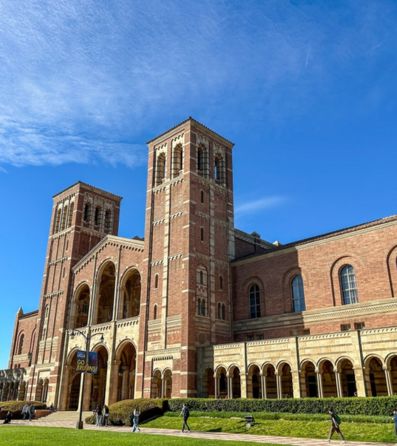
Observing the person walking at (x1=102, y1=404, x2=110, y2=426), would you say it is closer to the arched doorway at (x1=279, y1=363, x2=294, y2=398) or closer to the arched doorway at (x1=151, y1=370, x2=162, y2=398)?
the arched doorway at (x1=151, y1=370, x2=162, y2=398)

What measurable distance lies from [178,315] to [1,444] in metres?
23.4

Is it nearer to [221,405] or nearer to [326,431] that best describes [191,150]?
[221,405]

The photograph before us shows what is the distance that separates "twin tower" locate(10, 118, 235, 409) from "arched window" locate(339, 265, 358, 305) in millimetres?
11574

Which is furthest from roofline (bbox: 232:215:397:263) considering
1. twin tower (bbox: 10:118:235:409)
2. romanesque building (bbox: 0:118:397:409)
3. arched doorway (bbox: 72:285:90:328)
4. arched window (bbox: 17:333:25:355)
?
arched window (bbox: 17:333:25:355)

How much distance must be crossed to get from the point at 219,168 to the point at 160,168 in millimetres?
6525

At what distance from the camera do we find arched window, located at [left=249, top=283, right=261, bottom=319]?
43531mm

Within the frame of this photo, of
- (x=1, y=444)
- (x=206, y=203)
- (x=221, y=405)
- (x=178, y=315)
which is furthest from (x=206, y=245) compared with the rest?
(x=1, y=444)

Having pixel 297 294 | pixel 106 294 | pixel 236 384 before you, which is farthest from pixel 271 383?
pixel 106 294

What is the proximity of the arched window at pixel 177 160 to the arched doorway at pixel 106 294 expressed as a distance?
13.8m

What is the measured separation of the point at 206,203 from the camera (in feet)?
Answer: 154

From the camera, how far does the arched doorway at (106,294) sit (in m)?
54.7

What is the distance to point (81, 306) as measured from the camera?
188 ft

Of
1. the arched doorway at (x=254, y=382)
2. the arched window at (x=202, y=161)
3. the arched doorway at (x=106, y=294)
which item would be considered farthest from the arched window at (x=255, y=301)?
the arched doorway at (x=106, y=294)

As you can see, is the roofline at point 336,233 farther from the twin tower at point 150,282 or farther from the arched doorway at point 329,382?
the arched doorway at point 329,382
